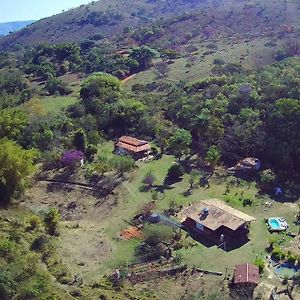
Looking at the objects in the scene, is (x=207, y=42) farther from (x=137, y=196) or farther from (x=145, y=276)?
(x=145, y=276)

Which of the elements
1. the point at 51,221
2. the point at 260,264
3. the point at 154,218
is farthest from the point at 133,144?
the point at 260,264

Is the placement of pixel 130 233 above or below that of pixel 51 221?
below

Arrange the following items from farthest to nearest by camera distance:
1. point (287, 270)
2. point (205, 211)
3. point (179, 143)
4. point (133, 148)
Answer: point (133, 148) → point (179, 143) → point (205, 211) → point (287, 270)

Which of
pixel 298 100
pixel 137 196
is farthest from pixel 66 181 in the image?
pixel 298 100

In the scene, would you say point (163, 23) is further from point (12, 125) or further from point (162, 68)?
point (12, 125)

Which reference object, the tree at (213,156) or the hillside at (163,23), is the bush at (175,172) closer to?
the tree at (213,156)

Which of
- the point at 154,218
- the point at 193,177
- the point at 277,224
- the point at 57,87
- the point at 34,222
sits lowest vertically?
the point at 277,224

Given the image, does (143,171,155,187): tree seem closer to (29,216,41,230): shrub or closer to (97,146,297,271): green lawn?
(97,146,297,271): green lawn
